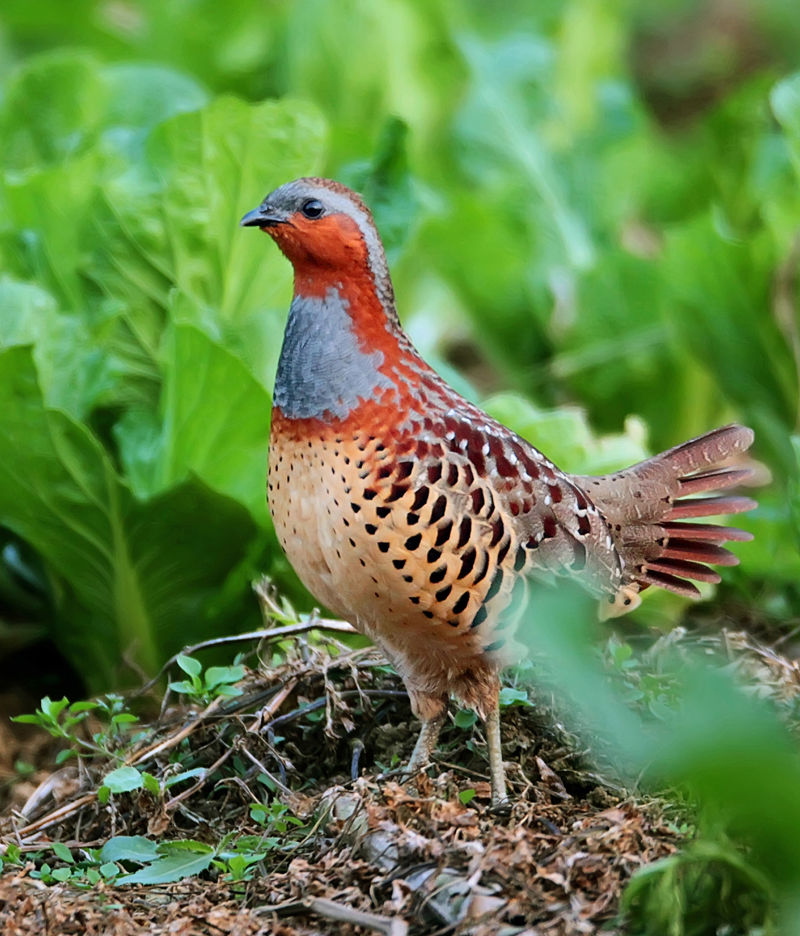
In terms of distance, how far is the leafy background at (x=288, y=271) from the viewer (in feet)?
14.8

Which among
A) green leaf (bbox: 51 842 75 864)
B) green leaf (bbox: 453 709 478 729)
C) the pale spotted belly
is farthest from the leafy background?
the pale spotted belly

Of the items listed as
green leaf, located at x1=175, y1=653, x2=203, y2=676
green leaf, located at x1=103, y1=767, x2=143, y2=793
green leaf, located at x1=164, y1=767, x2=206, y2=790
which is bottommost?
green leaf, located at x1=164, y1=767, x2=206, y2=790

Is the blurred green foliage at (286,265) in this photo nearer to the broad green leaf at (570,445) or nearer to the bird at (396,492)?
the broad green leaf at (570,445)

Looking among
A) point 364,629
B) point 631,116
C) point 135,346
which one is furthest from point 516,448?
point 631,116

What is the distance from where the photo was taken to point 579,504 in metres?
3.58

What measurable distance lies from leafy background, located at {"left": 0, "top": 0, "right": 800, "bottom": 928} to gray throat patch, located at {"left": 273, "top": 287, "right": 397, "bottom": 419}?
95 centimetres

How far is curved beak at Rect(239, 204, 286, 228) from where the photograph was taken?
3361 mm

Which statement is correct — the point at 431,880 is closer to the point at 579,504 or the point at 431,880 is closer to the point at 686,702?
the point at 686,702

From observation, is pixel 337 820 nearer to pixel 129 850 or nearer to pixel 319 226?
pixel 129 850

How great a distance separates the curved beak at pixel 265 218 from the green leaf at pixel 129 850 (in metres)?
1.39

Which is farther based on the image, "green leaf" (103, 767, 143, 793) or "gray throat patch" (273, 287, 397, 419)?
"green leaf" (103, 767, 143, 793)

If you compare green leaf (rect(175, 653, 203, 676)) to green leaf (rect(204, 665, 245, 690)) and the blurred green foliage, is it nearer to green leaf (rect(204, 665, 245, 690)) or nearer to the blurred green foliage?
green leaf (rect(204, 665, 245, 690))

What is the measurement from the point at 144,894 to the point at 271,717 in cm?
71

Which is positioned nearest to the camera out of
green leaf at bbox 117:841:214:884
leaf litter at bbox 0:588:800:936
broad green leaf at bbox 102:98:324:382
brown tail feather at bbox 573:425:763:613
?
leaf litter at bbox 0:588:800:936
